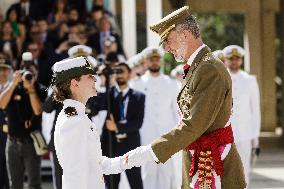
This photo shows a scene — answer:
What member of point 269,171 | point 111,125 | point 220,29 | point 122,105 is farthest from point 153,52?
point 220,29

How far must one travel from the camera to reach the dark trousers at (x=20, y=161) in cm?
857

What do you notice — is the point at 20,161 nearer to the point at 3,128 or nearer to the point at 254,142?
the point at 3,128

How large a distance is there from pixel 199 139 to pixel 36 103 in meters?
4.10

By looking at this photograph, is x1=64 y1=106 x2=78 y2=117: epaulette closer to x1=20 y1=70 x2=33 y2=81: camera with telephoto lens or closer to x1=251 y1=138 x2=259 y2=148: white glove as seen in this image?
x1=20 y1=70 x2=33 y2=81: camera with telephoto lens

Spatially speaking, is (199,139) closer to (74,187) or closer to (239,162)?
(239,162)

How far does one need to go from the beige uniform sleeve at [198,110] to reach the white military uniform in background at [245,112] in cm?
524

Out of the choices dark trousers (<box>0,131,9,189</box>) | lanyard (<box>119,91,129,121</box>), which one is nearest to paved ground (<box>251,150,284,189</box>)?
lanyard (<box>119,91,129,121</box>)

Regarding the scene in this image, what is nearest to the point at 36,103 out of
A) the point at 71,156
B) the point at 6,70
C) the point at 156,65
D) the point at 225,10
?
the point at 6,70

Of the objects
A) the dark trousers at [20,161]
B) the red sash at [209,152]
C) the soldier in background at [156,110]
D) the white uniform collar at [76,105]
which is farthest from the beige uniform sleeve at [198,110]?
the soldier in background at [156,110]

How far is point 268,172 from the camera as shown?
1347 cm

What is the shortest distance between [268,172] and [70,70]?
8.91 meters

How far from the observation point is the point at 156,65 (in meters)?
10.7

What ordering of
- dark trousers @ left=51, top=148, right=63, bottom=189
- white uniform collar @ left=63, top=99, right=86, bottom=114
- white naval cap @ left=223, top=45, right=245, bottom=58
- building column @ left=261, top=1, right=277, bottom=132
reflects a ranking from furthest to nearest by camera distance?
1. building column @ left=261, top=1, right=277, bottom=132
2. white naval cap @ left=223, top=45, right=245, bottom=58
3. dark trousers @ left=51, top=148, right=63, bottom=189
4. white uniform collar @ left=63, top=99, right=86, bottom=114

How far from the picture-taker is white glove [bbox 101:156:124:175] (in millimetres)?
4969
